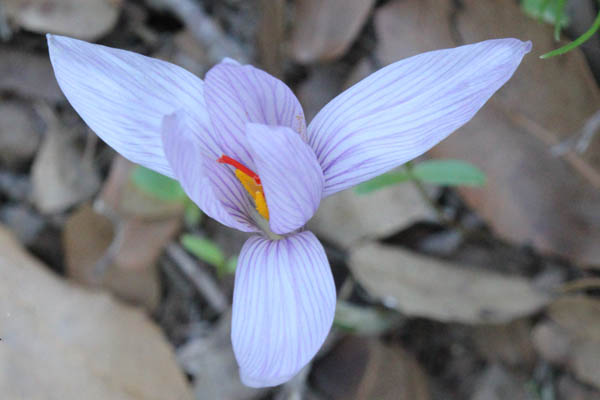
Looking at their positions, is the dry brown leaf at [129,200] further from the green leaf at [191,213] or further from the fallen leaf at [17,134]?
the fallen leaf at [17,134]

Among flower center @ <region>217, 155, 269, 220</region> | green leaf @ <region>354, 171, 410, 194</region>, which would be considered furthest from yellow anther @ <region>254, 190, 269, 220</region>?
green leaf @ <region>354, 171, 410, 194</region>

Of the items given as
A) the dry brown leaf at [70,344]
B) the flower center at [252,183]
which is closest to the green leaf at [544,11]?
the flower center at [252,183]

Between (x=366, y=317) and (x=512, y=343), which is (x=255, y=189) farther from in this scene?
(x=512, y=343)

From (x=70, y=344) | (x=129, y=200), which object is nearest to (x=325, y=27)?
(x=129, y=200)

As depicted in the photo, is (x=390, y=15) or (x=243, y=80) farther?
(x=390, y=15)

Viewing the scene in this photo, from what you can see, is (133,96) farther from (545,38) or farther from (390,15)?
(545,38)

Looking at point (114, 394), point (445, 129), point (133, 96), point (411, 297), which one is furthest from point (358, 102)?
point (114, 394)

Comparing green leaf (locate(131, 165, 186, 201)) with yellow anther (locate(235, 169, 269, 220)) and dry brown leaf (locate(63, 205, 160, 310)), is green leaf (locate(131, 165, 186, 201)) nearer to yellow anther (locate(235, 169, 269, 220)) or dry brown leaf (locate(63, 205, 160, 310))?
dry brown leaf (locate(63, 205, 160, 310))
